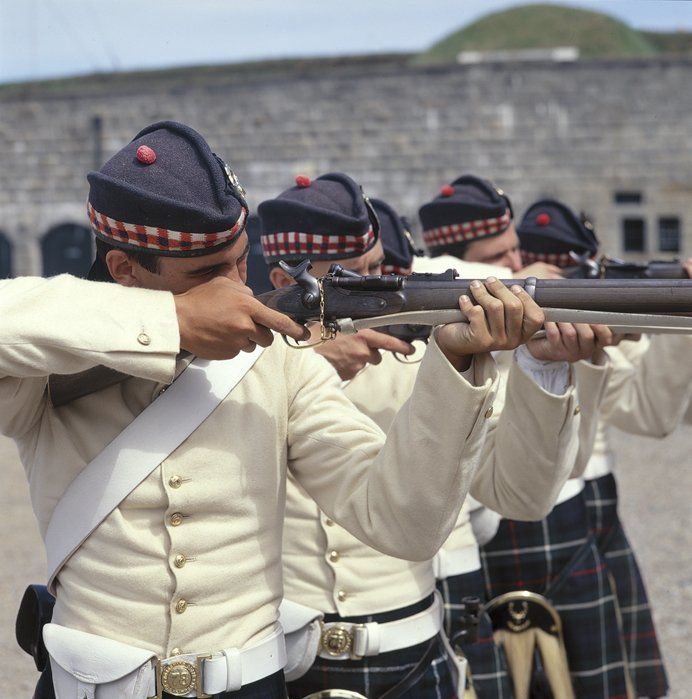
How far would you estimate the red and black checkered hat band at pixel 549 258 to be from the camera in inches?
224

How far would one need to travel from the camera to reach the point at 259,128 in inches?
995

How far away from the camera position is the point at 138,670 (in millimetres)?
2344

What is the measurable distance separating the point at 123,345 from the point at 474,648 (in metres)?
2.08

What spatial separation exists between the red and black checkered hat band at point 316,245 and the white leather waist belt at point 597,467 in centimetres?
190

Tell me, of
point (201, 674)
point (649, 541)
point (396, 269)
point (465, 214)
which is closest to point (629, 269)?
point (396, 269)

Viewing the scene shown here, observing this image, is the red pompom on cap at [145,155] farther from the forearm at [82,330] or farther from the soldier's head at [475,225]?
the soldier's head at [475,225]

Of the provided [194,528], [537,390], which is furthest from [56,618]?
[537,390]

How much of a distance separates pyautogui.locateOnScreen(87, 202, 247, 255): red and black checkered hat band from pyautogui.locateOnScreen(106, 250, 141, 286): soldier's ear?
0.04 m

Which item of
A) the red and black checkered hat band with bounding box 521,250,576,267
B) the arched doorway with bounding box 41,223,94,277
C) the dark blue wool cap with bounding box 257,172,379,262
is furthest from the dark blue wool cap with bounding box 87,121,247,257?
the arched doorway with bounding box 41,223,94,277

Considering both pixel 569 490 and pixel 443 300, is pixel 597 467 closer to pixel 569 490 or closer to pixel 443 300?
→ pixel 569 490

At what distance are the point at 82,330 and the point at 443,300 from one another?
66cm

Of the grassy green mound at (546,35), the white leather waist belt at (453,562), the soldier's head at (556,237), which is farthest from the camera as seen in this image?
the grassy green mound at (546,35)

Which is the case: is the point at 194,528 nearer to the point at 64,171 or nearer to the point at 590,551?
the point at 590,551

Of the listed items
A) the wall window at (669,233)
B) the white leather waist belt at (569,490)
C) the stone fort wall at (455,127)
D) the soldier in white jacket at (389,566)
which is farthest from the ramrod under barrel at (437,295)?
the wall window at (669,233)
